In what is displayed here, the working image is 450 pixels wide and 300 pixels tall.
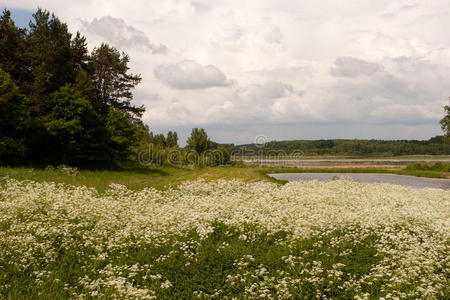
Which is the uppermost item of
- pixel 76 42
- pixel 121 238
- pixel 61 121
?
pixel 76 42

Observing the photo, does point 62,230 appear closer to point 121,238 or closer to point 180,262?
point 121,238

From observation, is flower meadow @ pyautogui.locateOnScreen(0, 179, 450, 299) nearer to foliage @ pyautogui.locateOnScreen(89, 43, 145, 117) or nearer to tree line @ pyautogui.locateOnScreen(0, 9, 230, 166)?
tree line @ pyautogui.locateOnScreen(0, 9, 230, 166)

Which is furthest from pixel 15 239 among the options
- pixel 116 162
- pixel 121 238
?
pixel 116 162

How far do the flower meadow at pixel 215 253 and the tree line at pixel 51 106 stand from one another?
17.4m

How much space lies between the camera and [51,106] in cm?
3247

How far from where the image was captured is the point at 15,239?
10.5 metres

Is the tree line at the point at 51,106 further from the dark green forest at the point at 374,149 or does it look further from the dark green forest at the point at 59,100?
the dark green forest at the point at 374,149

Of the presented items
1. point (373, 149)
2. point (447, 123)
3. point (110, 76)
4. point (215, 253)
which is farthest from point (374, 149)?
point (215, 253)

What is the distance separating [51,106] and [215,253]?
2924 cm

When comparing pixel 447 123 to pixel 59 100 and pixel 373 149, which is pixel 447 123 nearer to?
pixel 59 100

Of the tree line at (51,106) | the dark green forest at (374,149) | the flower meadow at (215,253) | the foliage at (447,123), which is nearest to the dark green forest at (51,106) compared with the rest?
the tree line at (51,106)

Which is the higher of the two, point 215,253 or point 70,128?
point 70,128

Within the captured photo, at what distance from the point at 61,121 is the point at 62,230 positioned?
73.0 feet

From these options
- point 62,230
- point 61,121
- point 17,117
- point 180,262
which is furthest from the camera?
point 61,121
